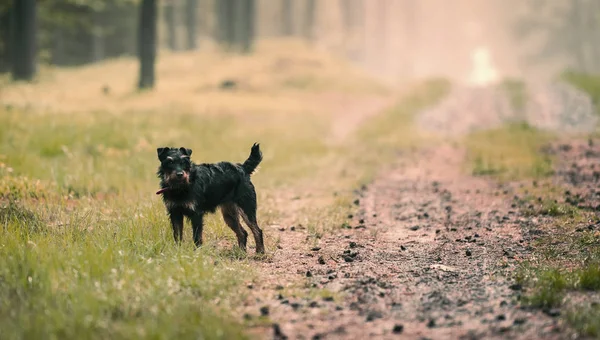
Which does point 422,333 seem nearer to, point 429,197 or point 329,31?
point 429,197

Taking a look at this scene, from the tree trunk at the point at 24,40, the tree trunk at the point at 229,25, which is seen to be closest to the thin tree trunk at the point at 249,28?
the tree trunk at the point at 229,25

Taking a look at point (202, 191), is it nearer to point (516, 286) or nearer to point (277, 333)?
point (277, 333)

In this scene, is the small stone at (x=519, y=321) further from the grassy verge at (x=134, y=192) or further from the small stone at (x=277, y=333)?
the grassy verge at (x=134, y=192)

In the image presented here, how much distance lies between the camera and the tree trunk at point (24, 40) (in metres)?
26.7

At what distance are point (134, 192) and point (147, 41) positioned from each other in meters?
17.6

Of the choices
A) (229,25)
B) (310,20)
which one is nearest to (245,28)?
(229,25)

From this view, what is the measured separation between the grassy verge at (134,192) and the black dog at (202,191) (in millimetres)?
354

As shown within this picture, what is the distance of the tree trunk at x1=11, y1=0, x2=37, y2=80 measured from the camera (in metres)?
26.7

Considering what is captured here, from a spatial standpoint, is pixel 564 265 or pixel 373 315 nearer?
pixel 373 315

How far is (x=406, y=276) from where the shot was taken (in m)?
7.15

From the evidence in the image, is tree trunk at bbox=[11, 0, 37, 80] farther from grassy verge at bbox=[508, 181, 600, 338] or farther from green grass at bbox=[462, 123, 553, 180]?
grassy verge at bbox=[508, 181, 600, 338]

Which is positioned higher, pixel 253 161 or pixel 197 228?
pixel 253 161

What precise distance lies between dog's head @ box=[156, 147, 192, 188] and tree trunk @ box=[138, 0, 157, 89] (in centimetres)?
2113

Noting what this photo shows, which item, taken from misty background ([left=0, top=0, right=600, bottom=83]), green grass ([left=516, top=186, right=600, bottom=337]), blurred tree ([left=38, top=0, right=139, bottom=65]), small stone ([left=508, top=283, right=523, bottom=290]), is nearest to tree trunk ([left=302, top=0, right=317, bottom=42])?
misty background ([left=0, top=0, right=600, bottom=83])
